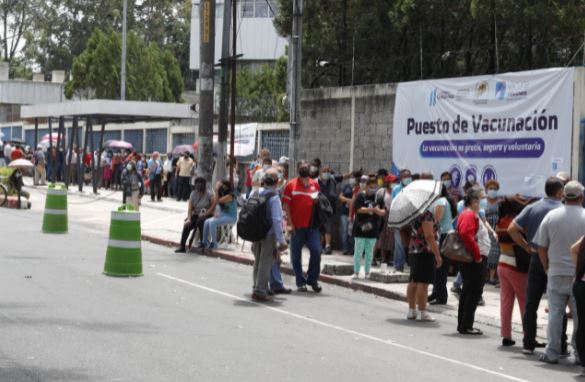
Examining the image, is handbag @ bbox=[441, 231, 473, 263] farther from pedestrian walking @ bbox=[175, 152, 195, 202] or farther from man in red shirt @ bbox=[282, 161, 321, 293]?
pedestrian walking @ bbox=[175, 152, 195, 202]

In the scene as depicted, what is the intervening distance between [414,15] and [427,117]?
35.8 ft

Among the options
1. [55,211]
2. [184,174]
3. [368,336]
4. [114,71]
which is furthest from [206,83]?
[114,71]

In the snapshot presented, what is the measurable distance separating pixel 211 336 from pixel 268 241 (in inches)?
134

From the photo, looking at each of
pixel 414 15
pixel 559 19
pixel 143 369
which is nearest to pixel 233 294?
pixel 143 369

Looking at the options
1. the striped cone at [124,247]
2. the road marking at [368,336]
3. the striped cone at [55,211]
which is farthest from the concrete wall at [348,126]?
the road marking at [368,336]

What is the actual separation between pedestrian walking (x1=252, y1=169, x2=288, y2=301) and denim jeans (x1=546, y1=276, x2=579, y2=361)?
442cm

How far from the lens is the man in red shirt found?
52.2 ft

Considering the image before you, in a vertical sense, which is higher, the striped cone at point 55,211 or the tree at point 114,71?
the tree at point 114,71

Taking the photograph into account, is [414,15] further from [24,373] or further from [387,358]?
[24,373]

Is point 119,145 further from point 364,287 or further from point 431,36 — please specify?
point 364,287

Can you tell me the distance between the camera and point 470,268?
12703 millimetres

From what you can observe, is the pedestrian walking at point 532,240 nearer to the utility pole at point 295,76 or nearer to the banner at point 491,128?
the banner at point 491,128

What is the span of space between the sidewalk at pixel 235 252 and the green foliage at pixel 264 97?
5.16 meters

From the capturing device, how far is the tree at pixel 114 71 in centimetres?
6103
